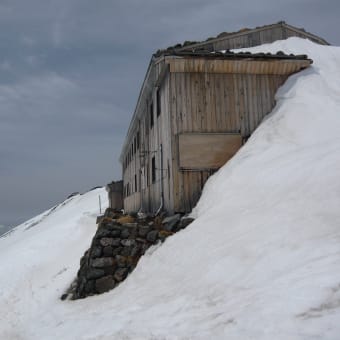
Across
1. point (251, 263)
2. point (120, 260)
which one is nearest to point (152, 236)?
point (120, 260)

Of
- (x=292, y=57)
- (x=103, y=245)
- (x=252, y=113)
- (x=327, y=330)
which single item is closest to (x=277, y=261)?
(x=327, y=330)

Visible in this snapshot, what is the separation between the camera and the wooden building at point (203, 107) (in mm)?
11758

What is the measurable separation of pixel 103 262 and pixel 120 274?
25.7 inches

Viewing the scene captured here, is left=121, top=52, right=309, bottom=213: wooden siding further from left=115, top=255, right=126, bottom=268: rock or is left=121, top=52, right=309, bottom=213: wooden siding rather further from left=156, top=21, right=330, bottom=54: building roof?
left=115, top=255, right=126, bottom=268: rock

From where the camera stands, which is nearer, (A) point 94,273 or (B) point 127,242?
(A) point 94,273

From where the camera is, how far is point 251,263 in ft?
19.9

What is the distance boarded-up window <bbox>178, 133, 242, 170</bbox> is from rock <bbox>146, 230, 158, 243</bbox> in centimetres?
246

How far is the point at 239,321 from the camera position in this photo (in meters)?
4.54

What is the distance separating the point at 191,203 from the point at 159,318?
5.93 metres

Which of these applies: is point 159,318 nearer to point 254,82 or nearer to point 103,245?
point 103,245

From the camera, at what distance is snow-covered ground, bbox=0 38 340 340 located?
454 centimetres

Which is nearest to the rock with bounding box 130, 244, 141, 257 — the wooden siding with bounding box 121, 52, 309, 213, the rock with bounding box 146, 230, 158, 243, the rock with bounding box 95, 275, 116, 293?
the rock with bounding box 146, 230, 158, 243

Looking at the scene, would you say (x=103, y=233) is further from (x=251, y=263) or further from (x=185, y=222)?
(x=251, y=263)

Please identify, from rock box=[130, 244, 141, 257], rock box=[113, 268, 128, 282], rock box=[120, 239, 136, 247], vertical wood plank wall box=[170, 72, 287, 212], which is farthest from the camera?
vertical wood plank wall box=[170, 72, 287, 212]
